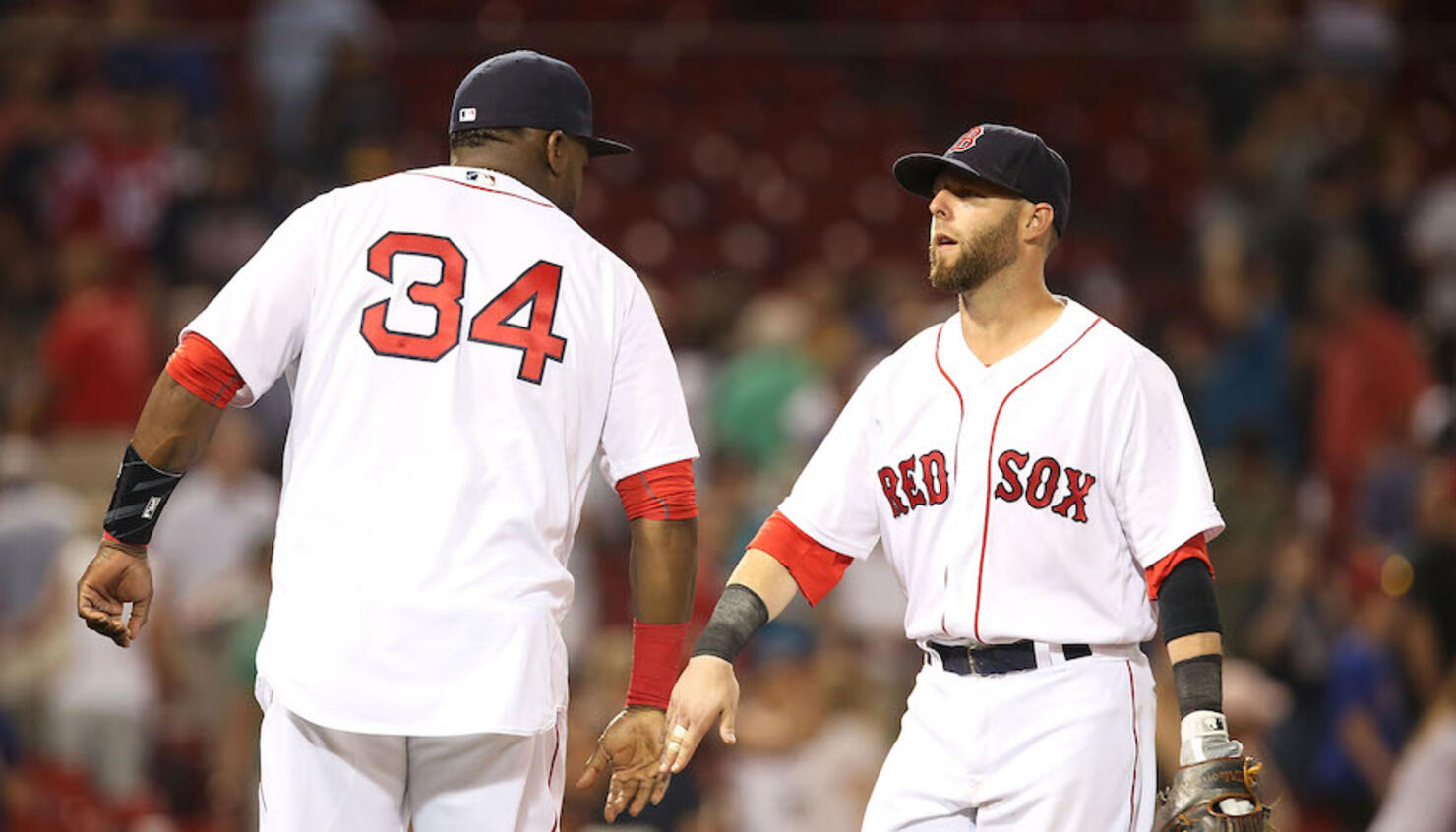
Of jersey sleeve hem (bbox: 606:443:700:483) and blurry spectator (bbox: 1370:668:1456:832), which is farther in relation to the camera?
blurry spectator (bbox: 1370:668:1456:832)

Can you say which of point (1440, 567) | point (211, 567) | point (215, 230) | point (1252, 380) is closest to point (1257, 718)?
point (1440, 567)

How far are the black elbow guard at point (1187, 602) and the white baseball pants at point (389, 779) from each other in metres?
1.37

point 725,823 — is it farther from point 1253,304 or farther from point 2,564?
point 1253,304

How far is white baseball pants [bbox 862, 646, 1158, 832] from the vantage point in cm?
425

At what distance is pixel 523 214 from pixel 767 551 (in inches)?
40.1

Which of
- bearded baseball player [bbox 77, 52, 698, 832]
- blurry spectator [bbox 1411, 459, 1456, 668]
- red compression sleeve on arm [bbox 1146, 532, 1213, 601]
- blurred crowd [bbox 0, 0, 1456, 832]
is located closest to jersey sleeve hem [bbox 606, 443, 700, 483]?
bearded baseball player [bbox 77, 52, 698, 832]

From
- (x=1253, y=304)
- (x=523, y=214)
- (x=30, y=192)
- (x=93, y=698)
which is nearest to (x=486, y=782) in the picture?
(x=523, y=214)

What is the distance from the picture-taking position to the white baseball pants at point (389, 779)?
396 centimetres

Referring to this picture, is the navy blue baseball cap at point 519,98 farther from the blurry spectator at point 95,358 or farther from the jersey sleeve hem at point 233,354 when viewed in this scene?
the blurry spectator at point 95,358

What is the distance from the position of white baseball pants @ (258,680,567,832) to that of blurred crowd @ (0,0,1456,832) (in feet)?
10.4

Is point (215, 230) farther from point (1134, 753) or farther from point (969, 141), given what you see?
point (1134, 753)

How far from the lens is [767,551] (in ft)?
15.4

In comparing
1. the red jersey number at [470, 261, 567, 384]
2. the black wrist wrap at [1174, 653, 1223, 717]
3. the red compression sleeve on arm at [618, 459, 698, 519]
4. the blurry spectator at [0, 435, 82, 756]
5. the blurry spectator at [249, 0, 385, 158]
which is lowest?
the blurry spectator at [0, 435, 82, 756]

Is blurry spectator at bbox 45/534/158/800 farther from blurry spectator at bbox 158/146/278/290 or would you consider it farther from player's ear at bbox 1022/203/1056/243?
player's ear at bbox 1022/203/1056/243
